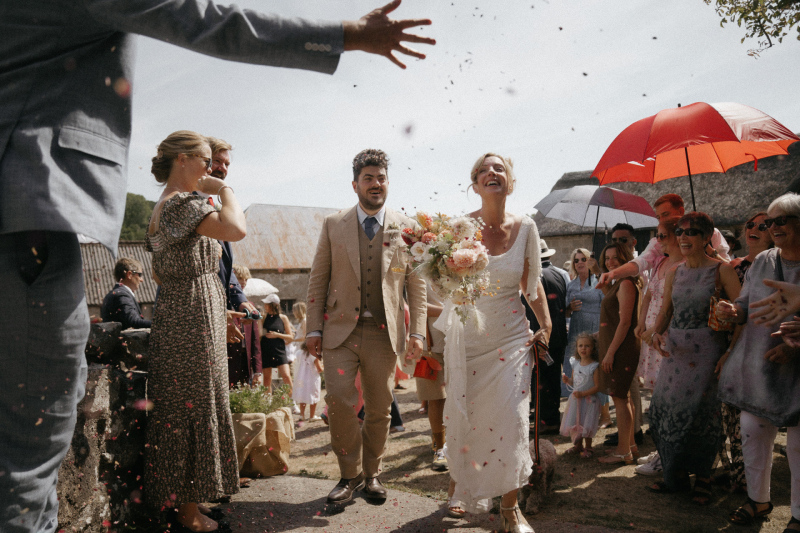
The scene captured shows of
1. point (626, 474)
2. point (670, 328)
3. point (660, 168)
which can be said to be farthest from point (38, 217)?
point (660, 168)

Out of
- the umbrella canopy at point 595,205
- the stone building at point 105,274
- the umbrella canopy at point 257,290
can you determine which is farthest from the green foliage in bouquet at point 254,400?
the stone building at point 105,274

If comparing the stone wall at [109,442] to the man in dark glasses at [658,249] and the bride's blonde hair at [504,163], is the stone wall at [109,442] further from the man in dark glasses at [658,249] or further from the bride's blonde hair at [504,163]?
the man in dark glasses at [658,249]

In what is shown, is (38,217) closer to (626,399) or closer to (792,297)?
(792,297)

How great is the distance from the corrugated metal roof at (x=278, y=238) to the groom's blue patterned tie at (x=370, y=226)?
25.5 m

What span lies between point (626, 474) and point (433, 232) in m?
3.19

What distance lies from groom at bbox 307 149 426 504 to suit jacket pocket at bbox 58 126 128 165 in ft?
9.84

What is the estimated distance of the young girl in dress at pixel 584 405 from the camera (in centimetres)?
585

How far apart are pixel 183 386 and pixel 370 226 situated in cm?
214

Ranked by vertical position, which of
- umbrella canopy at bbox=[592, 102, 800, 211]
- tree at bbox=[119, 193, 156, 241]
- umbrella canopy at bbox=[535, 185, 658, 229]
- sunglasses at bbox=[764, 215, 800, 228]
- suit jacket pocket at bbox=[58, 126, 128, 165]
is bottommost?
sunglasses at bbox=[764, 215, 800, 228]

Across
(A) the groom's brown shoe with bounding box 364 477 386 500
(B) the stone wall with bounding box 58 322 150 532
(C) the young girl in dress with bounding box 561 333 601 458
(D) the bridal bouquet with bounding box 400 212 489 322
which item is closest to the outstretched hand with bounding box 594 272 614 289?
(C) the young girl in dress with bounding box 561 333 601 458

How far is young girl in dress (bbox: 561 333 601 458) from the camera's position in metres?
5.85

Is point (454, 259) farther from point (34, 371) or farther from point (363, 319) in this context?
point (34, 371)

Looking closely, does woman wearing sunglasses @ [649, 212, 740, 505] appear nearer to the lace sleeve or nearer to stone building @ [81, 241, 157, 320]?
the lace sleeve

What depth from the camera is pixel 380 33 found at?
5.43 ft
